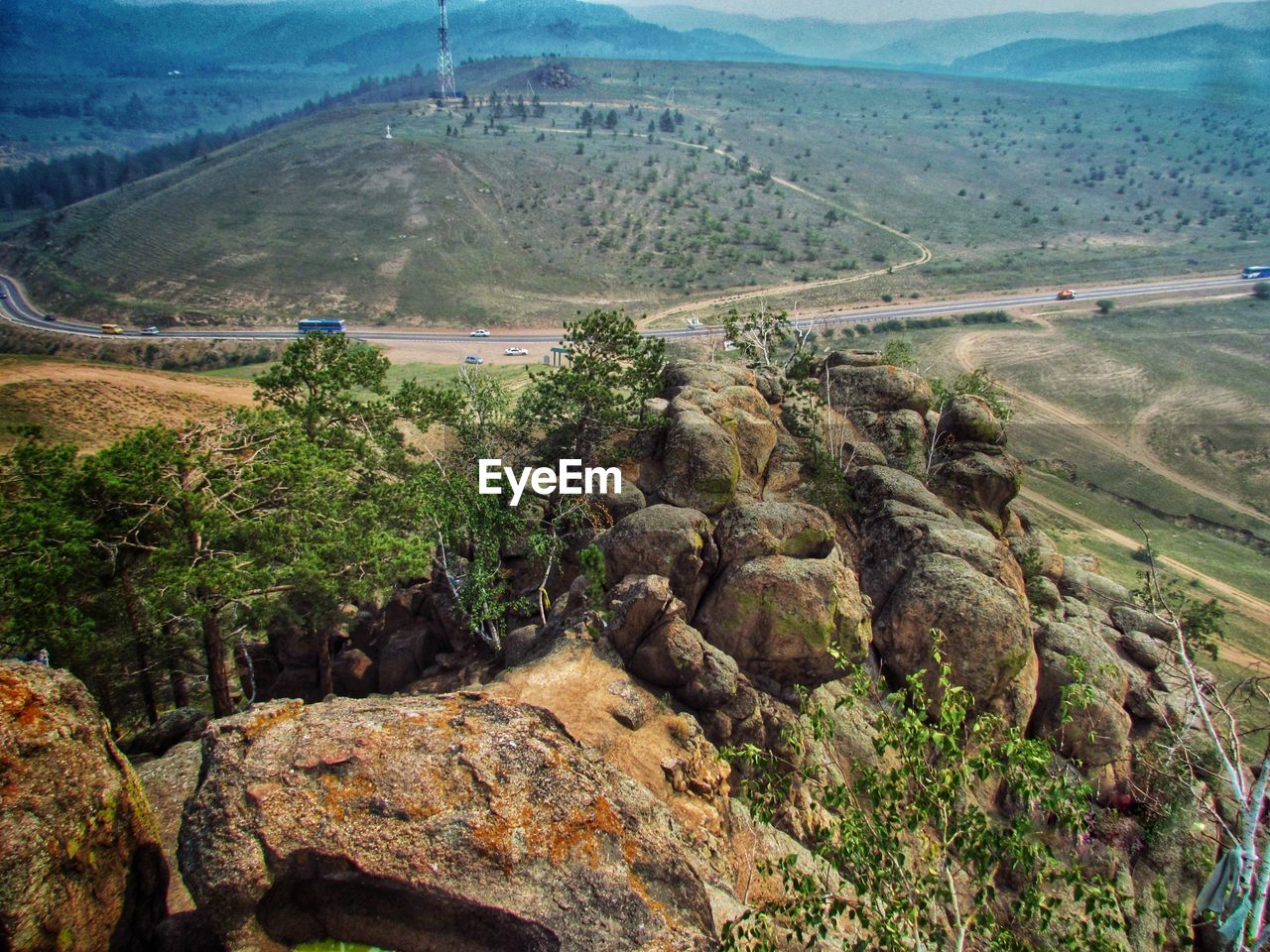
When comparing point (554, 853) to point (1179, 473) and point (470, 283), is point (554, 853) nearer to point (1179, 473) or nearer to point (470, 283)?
point (1179, 473)

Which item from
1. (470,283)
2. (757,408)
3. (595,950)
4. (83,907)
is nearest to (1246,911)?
(595,950)

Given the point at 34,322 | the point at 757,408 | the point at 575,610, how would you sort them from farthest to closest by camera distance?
the point at 34,322, the point at 757,408, the point at 575,610

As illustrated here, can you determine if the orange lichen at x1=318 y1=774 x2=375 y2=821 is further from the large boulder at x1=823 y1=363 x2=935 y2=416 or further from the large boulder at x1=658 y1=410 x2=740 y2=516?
the large boulder at x1=823 y1=363 x2=935 y2=416

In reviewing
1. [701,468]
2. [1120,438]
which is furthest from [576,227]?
[701,468]

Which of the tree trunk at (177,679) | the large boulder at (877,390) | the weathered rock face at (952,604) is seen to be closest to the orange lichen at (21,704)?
the tree trunk at (177,679)

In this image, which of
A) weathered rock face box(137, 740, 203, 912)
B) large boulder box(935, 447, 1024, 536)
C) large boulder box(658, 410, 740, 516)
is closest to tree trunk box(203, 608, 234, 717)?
weathered rock face box(137, 740, 203, 912)
